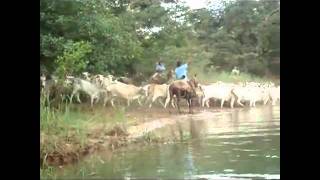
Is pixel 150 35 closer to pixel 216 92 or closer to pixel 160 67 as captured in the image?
pixel 160 67

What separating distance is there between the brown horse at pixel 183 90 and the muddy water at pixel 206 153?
3.1 inches

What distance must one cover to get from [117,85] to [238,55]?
51 cm

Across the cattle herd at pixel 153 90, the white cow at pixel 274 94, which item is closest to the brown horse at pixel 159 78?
the cattle herd at pixel 153 90

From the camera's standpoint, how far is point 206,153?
2.04 metres

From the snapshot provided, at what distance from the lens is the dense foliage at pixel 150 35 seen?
205cm

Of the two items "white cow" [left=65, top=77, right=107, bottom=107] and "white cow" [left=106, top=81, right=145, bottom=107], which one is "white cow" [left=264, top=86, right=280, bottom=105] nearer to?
"white cow" [left=106, top=81, right=145, bottom=107]

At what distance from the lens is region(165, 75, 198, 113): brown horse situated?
2064mm

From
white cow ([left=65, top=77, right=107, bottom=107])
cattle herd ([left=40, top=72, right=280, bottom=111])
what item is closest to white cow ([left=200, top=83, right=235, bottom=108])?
cattle herd ([left=40, top=72, right=280, bottom=111])

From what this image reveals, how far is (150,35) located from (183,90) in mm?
265

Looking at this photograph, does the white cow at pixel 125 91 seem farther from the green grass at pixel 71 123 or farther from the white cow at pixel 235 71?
the white cow at pixel 235 71

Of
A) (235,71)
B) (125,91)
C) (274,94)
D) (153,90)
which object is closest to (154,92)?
(153,90)
